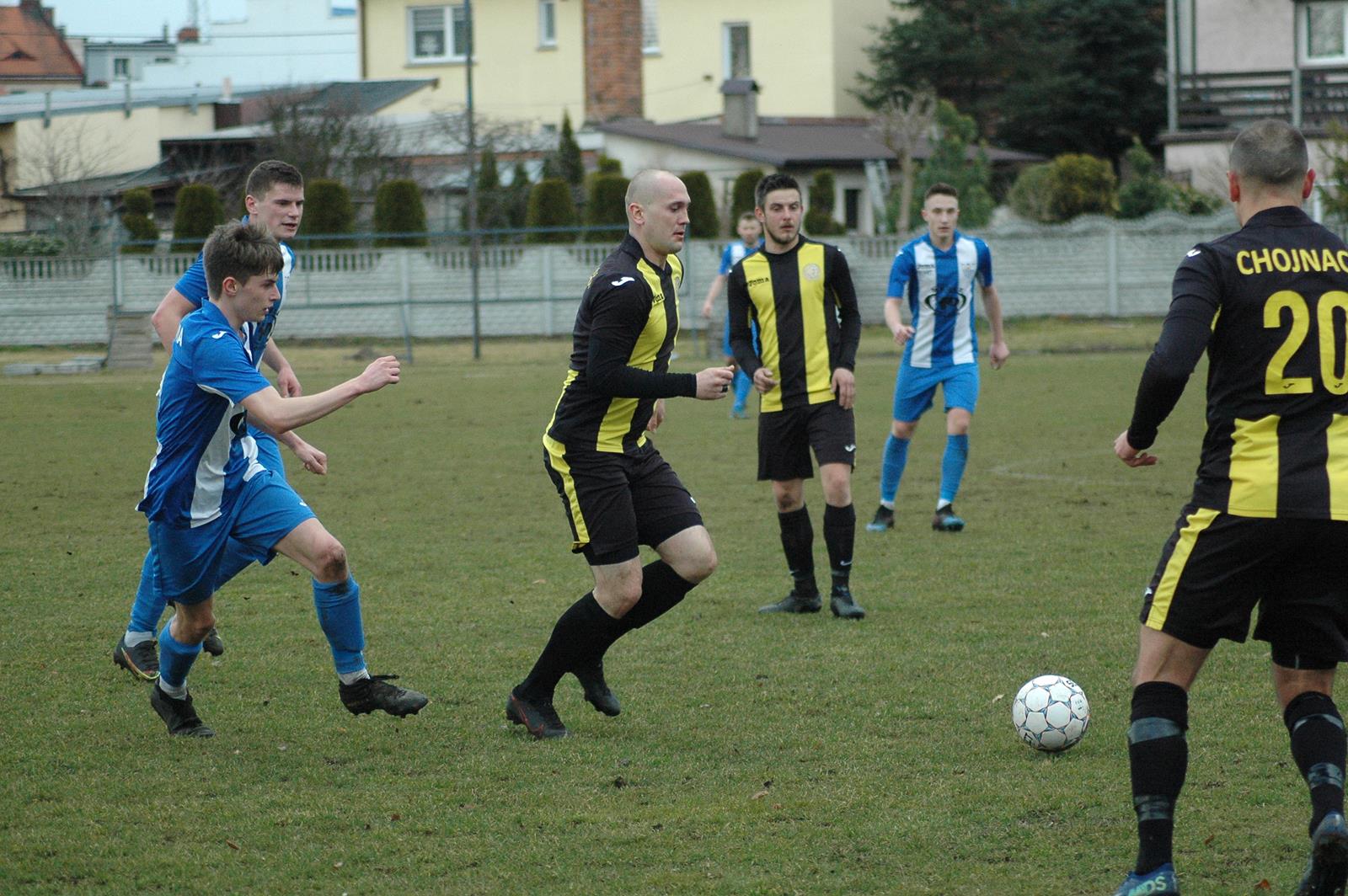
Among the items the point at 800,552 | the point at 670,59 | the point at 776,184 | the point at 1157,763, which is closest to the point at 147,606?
the point at 800,552

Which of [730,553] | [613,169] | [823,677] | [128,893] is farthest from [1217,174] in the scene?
[128,893]

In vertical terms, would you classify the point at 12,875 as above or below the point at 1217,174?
below

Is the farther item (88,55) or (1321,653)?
(88,55)

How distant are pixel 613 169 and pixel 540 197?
3.91 meters

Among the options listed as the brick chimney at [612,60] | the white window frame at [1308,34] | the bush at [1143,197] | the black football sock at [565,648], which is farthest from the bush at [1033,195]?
the black football sock at [565,648]

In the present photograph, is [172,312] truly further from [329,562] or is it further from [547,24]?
[547,24]

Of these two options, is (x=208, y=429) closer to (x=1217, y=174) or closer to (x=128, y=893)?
(x=128, y=893)

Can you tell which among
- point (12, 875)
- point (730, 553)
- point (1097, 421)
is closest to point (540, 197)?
point (1097, 421)

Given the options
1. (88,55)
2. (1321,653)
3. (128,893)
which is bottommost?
(128,893)

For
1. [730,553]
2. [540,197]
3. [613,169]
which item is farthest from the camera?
[613,169]

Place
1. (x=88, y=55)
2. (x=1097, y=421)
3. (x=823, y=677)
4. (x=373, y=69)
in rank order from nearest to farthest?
(x=823, y=677)
(x=1097, y=421)
(x=373, y=69)
(x=88, y=55)

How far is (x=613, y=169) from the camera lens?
33.6m

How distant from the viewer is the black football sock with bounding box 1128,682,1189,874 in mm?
3797

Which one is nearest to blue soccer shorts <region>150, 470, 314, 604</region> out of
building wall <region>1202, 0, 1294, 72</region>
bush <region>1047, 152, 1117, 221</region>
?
bush <region>1047, 152, 1117, 221</region>
